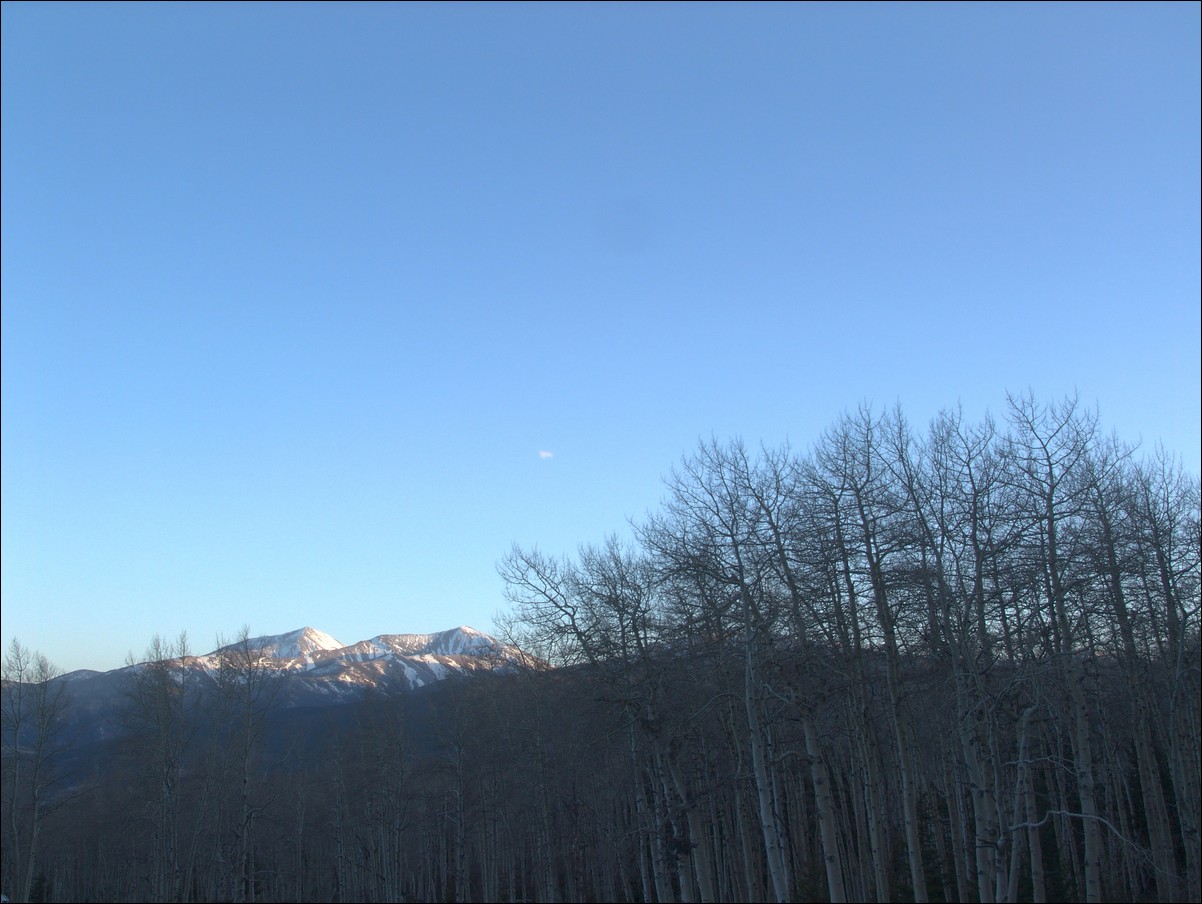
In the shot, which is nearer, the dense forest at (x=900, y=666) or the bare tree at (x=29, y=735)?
the dense forest at (x=900, y=666)

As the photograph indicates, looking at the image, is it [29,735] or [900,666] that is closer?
[900,666]

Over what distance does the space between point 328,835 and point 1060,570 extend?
65.0 meters

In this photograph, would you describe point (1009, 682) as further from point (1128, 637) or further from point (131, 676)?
point (131, 676)

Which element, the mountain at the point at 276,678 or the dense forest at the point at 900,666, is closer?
the dense forest at the point at 900,666

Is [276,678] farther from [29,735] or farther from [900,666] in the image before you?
[900,666]

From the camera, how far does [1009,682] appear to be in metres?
18.2

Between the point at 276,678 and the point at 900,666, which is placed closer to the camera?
the point at 900,666

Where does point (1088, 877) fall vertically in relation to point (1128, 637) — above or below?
below

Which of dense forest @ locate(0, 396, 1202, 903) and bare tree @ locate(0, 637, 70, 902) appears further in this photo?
bare tree @ locate(0, 637, 70, 902)

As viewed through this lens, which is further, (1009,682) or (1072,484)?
(1072,484)

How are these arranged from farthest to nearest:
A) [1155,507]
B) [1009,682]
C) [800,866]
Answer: [800,866] → [1155,507] → [1009,682]

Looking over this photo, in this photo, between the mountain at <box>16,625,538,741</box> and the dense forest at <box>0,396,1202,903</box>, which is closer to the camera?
the dense forest at <box>0,396,1202,903</box>

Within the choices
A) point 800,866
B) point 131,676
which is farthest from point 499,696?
point 131,676

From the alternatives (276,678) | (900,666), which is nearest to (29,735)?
(276,678)
